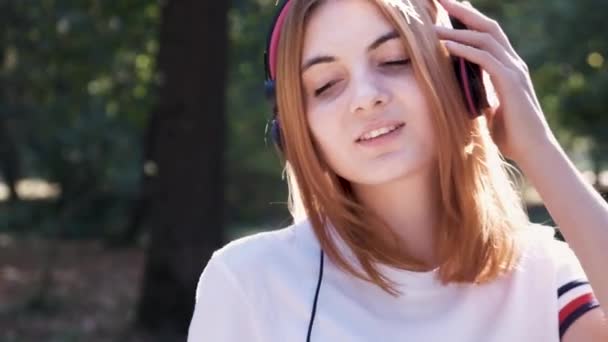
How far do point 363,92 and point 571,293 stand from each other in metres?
0.48

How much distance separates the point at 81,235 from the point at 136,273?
173 inches

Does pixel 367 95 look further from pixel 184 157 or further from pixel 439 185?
pixel 184 157

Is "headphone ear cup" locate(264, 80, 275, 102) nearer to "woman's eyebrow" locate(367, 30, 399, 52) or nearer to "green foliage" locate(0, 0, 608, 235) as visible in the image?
"woman's eyebrow" locate(367, 30, 399, 52)

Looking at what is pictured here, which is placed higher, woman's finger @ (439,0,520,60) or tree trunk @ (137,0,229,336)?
woman's finger @ (439,0,520,60)

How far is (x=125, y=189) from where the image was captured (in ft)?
62.2

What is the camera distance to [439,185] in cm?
193

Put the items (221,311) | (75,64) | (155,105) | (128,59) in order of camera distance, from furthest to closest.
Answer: (128,59)
(155,105)
(75,64)
(221,311)

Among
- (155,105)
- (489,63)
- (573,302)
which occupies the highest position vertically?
(489,63)

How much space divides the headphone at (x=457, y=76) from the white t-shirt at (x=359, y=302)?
0.80 ft

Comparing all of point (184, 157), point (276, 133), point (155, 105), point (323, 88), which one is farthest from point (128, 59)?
point (323, 88)

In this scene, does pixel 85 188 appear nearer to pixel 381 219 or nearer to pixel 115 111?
pixel 115 111

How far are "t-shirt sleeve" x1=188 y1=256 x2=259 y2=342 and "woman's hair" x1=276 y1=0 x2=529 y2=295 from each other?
0.59ft

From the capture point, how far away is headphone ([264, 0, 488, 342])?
5.91 feet

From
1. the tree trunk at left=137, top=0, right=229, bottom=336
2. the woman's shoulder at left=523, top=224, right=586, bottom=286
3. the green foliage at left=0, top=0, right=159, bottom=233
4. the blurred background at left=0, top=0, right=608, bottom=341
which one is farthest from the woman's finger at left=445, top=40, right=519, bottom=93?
the green foliage at left=0, top=0, right=159, bottom=233
